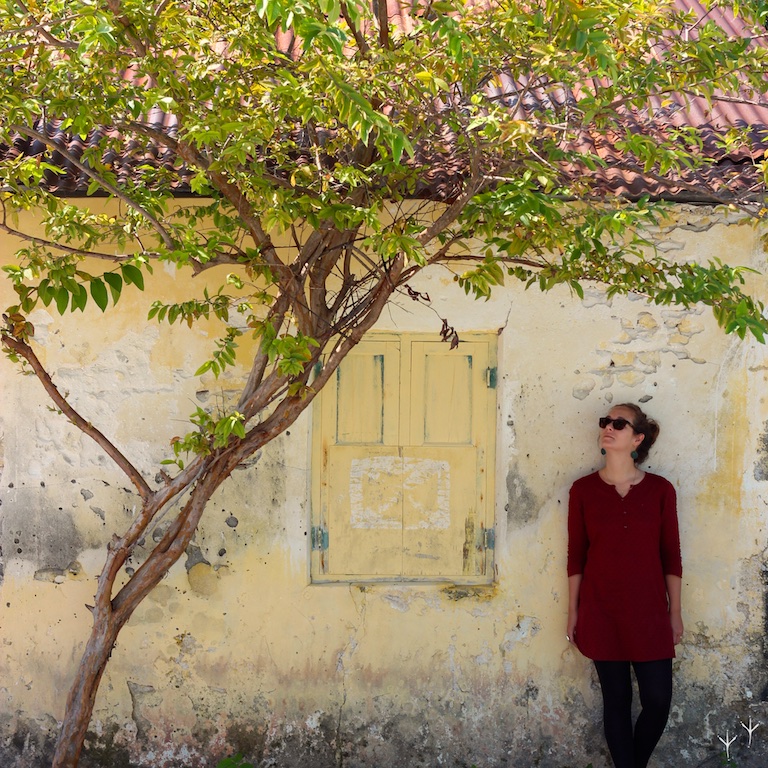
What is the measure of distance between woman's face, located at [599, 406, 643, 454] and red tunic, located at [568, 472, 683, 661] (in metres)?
0.17

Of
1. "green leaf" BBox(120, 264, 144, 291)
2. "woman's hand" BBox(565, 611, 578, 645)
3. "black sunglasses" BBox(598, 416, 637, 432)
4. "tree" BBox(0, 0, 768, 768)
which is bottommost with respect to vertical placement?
"woman's hand" BBox(565, 611, 578, 645)

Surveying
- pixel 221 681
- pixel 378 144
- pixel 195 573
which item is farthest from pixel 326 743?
pixel 378 144

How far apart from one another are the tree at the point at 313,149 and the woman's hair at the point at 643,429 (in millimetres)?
936

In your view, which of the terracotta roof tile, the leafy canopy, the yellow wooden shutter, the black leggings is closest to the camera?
the leafy canopy

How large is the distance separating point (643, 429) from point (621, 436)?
0.42 feet

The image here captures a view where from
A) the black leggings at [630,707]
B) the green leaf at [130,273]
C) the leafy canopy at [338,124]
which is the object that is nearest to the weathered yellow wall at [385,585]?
the black leggings at [630,707]

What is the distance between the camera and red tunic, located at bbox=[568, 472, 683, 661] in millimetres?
4145

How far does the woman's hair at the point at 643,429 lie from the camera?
169 inches

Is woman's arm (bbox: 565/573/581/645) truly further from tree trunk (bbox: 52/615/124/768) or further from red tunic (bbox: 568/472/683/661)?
tree trunk (bbox: 52/615/124/768)

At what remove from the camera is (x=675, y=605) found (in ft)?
14.0

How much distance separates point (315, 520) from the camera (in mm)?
4484

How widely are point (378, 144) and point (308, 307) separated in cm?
79

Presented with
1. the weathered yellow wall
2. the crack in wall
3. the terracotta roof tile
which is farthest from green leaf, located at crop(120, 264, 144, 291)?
the crack in wall

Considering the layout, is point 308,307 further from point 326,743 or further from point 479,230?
point 326,743
